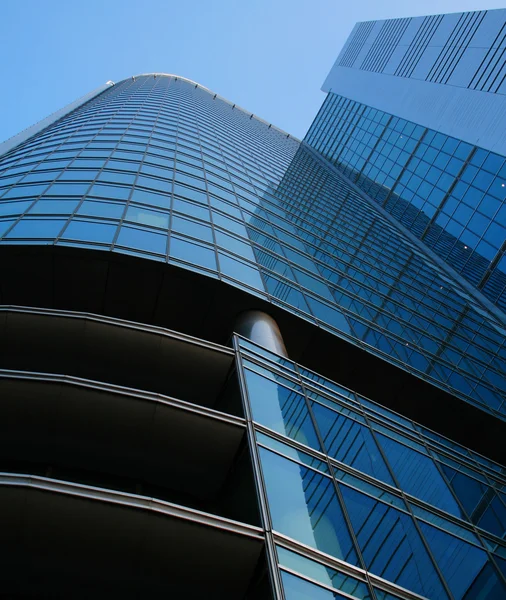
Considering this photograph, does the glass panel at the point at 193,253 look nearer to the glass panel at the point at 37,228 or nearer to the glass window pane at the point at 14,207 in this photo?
the glass panel at the point at 37,228

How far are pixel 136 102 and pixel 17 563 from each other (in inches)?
1486

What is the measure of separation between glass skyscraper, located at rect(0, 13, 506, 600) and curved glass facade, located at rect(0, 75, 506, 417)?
123 millimetres

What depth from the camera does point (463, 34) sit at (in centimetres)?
4056

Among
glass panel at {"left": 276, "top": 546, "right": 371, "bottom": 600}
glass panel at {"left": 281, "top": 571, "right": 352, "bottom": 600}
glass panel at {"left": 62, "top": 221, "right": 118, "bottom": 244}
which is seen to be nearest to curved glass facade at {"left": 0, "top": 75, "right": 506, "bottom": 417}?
glass panel at {"left": 62, "top": 221, "right": 118, "bottom": 244}

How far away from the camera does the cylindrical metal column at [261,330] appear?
1395 cm

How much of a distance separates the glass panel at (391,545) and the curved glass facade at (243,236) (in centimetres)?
703

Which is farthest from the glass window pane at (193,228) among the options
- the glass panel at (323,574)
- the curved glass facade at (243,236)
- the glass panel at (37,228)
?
the glass panel at (323,574)

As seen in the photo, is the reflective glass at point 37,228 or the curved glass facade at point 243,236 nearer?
the reflective glass at point 37,228

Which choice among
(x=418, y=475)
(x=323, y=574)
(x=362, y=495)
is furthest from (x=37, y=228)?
(x=323, y=574)

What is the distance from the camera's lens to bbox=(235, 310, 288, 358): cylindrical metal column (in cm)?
1395

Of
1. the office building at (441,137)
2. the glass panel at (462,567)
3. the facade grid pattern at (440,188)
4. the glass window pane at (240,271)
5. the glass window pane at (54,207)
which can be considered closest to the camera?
the glass panel at (462,567)

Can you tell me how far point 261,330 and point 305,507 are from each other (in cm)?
634

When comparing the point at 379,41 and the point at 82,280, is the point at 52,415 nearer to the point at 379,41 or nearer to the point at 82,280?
the point at 82,280

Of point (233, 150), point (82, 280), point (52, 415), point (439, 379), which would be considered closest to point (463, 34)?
point (233, 150)
